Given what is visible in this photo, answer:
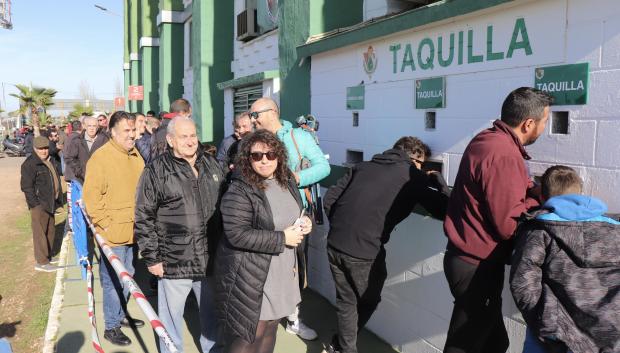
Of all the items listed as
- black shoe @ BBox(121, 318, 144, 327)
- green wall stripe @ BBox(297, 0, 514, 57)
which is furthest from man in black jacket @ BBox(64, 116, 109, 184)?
green wall stripe @ BBox(297, 0, 514, 57)

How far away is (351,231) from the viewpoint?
3.53 m

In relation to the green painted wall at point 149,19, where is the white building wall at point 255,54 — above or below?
below

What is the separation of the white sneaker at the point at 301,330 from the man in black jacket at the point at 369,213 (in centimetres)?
75

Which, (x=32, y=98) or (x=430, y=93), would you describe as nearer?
(x=430, y=93)

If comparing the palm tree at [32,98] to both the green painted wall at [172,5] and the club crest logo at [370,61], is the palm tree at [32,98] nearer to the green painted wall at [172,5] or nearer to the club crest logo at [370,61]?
the green painted wall at [172,5]

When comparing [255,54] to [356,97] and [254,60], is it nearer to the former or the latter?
[254,60]

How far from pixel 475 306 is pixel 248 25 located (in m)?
7.39

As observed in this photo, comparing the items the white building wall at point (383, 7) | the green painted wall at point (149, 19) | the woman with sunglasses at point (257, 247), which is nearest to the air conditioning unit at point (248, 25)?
the white building wall at point (383, 7)

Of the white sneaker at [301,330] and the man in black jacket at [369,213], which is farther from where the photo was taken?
the white sneaker at [301,330]

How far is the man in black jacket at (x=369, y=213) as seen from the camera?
3.42 m

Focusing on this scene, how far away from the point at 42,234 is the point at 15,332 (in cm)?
228

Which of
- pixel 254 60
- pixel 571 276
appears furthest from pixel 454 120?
pixel 254 60

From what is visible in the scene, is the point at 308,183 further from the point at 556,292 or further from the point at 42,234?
the point at 42,234

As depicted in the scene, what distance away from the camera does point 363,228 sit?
3.49 meters
